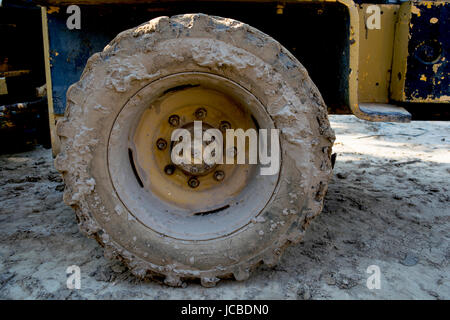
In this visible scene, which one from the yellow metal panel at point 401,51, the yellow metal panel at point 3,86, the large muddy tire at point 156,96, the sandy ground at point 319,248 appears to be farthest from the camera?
the yellow metal panel at point 3,86

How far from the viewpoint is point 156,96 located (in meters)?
2.13

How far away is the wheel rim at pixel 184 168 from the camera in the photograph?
2048 millimetres

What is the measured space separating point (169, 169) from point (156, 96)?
1.36 feet

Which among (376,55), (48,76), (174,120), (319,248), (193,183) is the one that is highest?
(376,55)

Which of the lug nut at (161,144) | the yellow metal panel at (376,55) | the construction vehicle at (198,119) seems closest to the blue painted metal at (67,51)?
the construction vehicle at (198,119)

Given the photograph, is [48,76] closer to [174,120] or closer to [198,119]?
[174,120]

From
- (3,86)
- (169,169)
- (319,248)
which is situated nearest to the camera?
(169,169)

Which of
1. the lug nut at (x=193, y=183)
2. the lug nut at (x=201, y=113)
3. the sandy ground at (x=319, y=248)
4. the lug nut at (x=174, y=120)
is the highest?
the lug nut at (x=201, y=113)

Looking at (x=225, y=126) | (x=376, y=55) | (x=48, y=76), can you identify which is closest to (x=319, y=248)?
(x=225, y=126)

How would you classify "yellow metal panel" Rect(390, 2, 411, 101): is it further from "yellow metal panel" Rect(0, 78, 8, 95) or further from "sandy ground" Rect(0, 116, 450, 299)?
"yellow metal panel" Rect(0, 78, 8, 95)

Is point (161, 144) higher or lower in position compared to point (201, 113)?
lower

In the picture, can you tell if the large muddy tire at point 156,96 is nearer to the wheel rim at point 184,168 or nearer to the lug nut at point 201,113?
the wheel rim at point 184,168

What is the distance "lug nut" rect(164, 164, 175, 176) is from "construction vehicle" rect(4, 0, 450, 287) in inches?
0.4

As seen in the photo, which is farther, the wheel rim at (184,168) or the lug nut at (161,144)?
the lug nut at (161,144)
